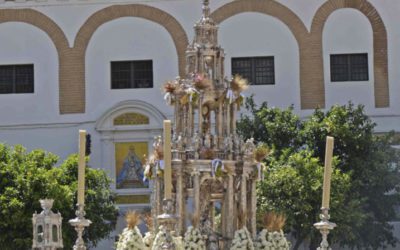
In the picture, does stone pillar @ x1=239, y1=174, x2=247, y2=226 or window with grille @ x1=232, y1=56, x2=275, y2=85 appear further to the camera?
window with grille @ x1=232, y1=56, x2=275, y2=85

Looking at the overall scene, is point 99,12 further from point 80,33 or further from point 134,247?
point 134,247

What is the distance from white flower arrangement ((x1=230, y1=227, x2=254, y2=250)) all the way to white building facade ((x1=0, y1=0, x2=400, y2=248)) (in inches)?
996

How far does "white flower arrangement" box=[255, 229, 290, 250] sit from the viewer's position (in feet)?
88.2

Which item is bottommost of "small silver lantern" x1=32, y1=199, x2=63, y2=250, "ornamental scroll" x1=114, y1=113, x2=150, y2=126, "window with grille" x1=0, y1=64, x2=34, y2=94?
"small silver lantern" x1=32, y1=199, x2=63, y2=250

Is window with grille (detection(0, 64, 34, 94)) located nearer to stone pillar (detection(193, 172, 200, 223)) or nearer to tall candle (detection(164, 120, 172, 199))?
stone pillar (detection(193, 172, 200, 223))

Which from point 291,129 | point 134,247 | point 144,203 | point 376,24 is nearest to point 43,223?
point 134,247

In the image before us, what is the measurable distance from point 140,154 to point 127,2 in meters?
6.53

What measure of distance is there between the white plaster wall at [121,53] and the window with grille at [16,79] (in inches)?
97.1

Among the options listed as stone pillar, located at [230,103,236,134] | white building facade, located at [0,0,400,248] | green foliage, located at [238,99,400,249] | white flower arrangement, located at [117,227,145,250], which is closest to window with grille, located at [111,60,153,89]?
white building facade, located at [0,0,400,248]

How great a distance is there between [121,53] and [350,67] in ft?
31.5

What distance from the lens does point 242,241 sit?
1043 inches

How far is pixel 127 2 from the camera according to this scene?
5328cm

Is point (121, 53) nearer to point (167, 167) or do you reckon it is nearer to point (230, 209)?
point (230, 209)

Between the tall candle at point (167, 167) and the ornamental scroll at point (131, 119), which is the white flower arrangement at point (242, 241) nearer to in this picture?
the tall candle at point (167, 167)
